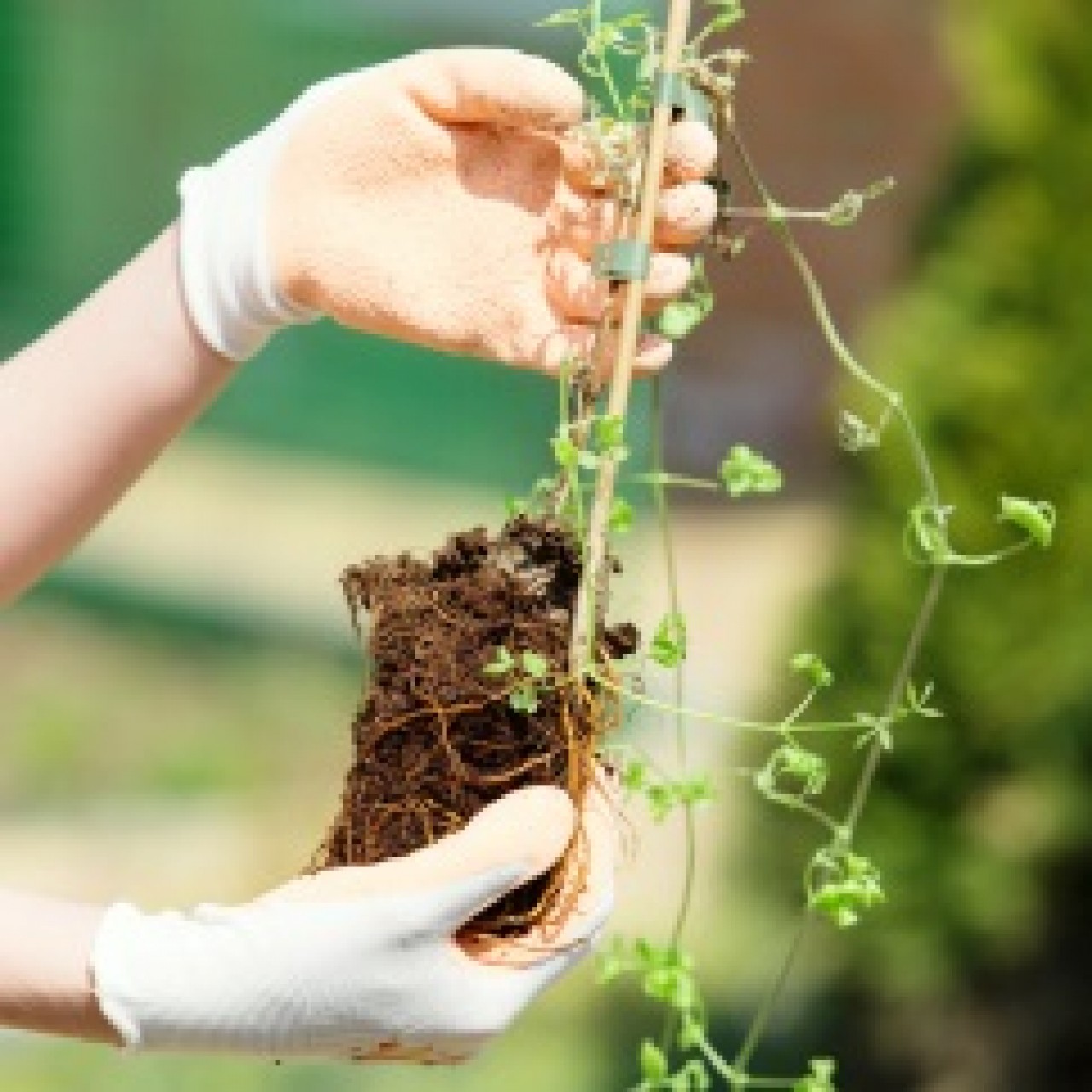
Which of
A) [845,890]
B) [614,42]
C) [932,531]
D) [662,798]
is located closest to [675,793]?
[662,798]

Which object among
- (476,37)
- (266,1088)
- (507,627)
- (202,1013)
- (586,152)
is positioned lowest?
(266,1088)

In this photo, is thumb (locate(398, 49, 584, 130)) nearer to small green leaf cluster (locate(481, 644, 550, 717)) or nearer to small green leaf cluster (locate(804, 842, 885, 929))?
small green leaf cluster (locate(481, 644, 550, 717))

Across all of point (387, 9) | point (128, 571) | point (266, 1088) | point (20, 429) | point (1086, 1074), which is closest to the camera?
point (20, 429)

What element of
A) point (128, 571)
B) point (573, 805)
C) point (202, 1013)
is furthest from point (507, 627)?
point (128, 571)

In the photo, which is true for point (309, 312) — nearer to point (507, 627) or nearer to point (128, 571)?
point (507, 627)

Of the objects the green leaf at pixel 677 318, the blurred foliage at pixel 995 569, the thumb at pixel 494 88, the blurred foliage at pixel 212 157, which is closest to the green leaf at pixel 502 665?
the green leaf at pixel 677 318

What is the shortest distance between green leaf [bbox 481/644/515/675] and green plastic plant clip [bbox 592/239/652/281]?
0.21 meters

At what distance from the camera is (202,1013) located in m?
1.56

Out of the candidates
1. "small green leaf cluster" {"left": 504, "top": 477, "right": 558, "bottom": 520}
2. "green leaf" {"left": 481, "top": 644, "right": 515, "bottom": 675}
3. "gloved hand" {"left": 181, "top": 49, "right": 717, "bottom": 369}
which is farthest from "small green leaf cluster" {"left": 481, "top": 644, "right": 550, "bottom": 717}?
"gloved hand" {"left": 181, "top": 49, "right": 717, "bottom": 369}

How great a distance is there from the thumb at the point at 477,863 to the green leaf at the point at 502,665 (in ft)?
0.22

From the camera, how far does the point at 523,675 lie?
5.20ft

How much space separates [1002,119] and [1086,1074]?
122 centimetres

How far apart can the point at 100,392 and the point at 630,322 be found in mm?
353

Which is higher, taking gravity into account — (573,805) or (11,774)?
(573,805)
